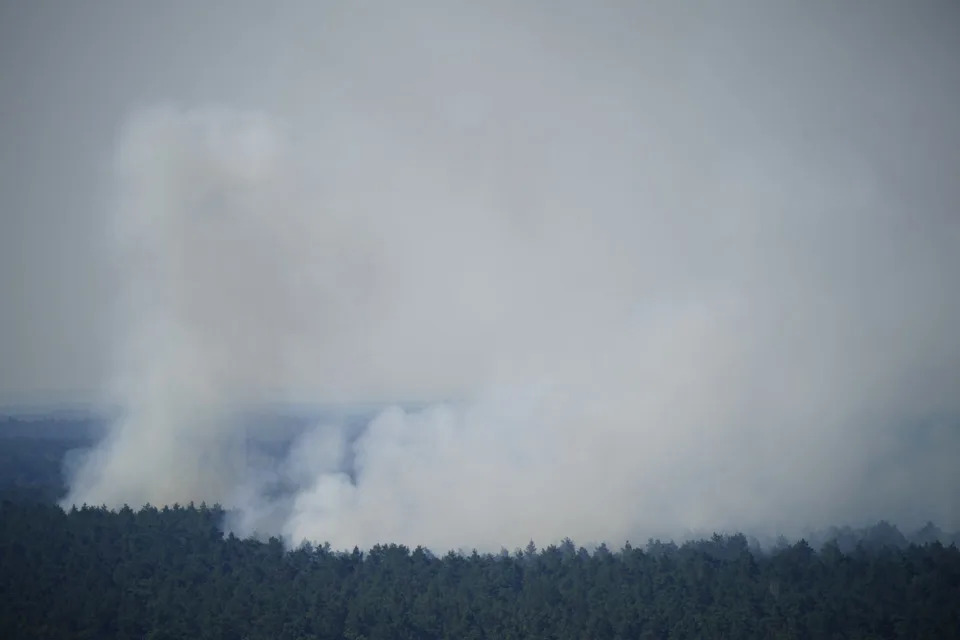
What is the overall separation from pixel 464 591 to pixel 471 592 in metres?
0.26

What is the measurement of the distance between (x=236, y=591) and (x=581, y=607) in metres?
10.7

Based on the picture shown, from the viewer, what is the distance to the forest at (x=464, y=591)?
77.4 ft

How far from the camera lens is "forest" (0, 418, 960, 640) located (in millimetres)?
23594

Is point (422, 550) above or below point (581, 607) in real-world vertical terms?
above

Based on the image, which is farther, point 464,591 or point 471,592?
point 471,592

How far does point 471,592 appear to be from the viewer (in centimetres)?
2600

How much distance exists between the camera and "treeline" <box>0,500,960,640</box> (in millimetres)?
23578

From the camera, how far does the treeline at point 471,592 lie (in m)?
23.6

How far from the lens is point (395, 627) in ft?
80.5

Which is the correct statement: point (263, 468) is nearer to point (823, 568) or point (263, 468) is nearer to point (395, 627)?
point (395, 627)

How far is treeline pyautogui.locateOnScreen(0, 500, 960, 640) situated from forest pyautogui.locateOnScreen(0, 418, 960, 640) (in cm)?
5

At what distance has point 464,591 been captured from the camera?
84.9 ft

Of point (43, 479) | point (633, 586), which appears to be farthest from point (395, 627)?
point (43, 479)

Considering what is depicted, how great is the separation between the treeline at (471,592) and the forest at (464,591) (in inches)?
2.1
